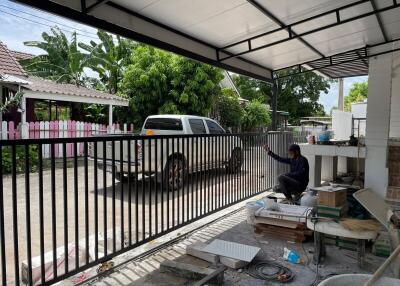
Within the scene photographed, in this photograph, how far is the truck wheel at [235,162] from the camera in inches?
220

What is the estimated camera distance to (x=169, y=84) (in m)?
15.5

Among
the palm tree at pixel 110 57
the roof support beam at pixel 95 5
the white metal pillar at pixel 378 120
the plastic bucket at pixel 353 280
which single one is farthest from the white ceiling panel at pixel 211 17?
the palm tree at pixel 110 57

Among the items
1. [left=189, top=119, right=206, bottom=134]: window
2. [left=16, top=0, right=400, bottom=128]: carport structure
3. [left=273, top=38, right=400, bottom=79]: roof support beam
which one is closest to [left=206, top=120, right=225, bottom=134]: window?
[left=189, top=119, right=206, bottom=134]: window

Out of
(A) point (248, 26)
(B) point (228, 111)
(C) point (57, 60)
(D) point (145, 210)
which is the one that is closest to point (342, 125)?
(B) point (228, 111)

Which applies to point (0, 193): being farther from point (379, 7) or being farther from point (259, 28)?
point (379, 7)

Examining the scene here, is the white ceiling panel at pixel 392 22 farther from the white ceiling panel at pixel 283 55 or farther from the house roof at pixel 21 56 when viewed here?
the house roof at pixel 21 56

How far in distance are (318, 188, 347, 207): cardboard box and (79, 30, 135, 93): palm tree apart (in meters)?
17.0

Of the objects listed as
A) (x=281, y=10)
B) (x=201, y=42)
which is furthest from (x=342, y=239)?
(x=201, y=42)

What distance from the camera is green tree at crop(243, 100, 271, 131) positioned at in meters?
20.7

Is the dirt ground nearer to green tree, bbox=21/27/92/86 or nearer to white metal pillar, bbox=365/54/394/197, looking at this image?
white metal pillar, bbox=365/54/394/197

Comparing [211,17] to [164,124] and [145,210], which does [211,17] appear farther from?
[164,124]

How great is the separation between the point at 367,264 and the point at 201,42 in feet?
13.7

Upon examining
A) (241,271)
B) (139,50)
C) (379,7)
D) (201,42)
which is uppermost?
(139,50)

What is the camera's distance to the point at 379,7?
16.3ft
